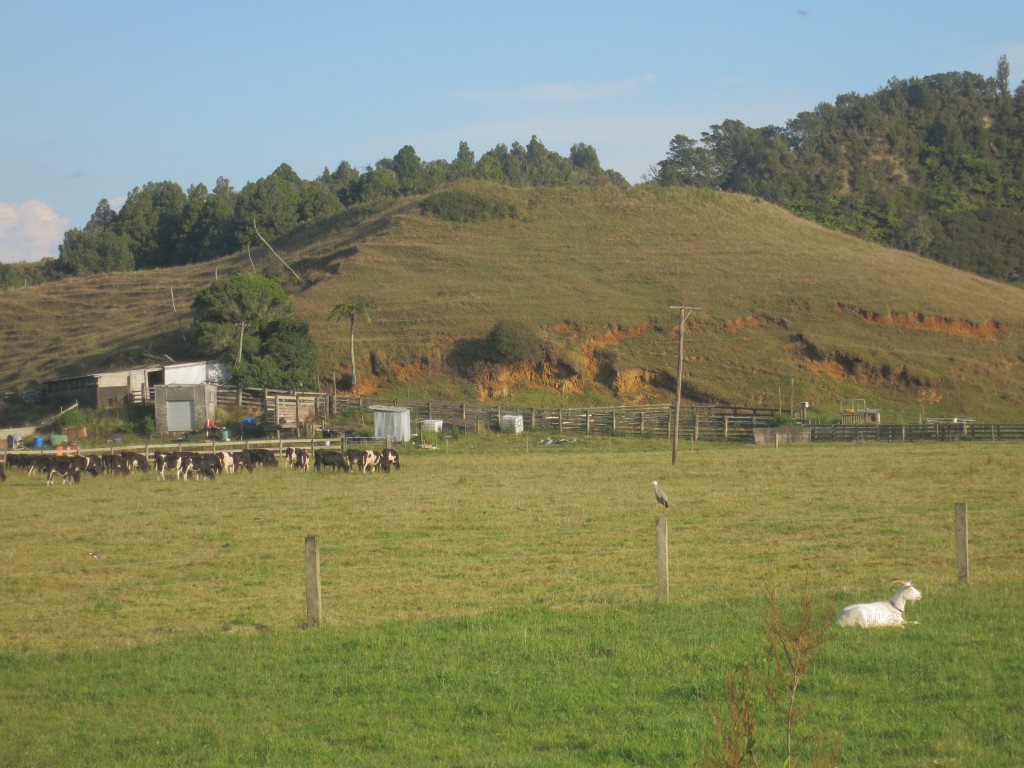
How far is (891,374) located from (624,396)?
16.6 metres

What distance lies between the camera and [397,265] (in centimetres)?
8669

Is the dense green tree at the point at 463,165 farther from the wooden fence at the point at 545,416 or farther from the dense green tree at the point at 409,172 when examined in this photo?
the wooden fence at the point at 545,416

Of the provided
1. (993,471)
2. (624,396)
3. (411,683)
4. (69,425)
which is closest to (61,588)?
(411,683)

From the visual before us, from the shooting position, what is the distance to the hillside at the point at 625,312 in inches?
2675

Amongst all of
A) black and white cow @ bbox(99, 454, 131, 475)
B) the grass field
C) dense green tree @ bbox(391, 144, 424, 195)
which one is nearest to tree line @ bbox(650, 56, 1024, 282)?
dense green tree @ bbox(391, 144, 424, 195)

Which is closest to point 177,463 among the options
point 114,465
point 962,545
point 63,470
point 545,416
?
point 114,465

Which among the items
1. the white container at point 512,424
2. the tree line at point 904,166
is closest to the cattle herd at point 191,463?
the white container at point 512,424

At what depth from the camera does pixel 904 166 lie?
493ft

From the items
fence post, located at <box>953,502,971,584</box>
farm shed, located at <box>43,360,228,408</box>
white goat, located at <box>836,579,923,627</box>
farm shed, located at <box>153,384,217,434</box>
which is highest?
farm shed, located at <box>43,360,228,408</box>

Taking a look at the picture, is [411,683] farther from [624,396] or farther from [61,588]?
[624,396]

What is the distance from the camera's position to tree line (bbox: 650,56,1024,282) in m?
121

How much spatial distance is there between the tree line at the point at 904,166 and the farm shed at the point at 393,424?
268 ft

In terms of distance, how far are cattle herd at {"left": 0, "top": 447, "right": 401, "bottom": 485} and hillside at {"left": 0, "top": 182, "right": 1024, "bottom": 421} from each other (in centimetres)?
2670

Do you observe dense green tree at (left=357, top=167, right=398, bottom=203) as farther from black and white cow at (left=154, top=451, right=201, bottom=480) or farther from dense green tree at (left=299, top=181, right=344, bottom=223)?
black and white cow at (left=154, top=451, right=201, bottom=480)
